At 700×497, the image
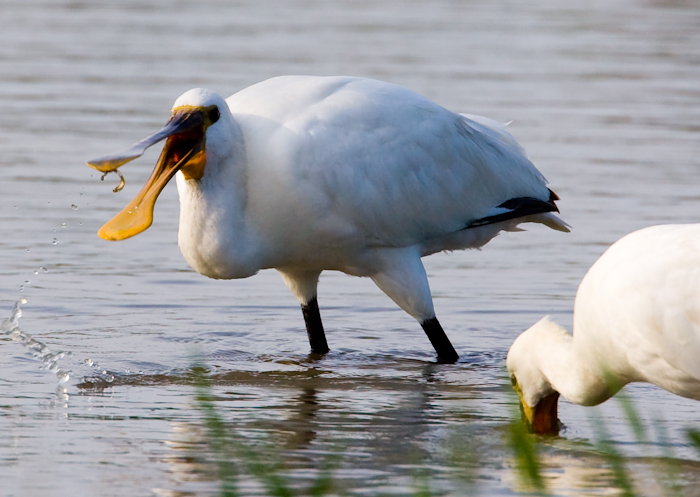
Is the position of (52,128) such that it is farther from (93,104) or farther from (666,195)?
(666,195)

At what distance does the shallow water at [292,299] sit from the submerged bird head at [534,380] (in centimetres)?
13

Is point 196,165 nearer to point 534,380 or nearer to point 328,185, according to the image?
point 328,185

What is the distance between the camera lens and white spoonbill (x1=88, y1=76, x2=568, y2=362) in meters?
7.79

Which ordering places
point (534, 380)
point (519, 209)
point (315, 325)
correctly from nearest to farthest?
1. point (534, 380)
2. point (315, 325)
3. point (519, 209)

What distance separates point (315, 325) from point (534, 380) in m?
2.15

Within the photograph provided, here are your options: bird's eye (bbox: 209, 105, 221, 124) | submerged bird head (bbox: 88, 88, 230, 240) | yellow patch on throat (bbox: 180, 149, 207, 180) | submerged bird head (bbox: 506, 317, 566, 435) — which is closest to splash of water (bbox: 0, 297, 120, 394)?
submerged bird head (bbox: 88, 88, 230, 240)

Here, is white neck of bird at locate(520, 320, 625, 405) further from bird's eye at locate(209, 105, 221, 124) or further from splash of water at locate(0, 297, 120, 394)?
splash of water at locate(0, 297, 120, 394)

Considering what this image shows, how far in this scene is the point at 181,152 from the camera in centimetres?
777

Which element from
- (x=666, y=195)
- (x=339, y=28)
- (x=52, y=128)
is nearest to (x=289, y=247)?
(x=666, y=195)

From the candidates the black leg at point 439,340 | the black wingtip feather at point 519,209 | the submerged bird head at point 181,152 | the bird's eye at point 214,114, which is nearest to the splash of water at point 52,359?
the submerged bird head at point 181,152

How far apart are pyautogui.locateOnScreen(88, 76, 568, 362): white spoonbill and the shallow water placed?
2.08ft

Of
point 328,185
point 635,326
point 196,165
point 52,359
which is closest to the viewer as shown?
point 635,326

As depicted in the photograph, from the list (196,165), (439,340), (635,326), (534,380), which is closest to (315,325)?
(439,340)

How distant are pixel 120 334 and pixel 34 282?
1.28 metres
